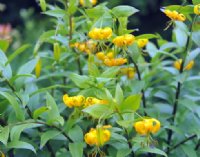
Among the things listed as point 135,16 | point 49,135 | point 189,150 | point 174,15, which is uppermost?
point 174,15

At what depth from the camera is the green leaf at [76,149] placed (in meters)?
1.04

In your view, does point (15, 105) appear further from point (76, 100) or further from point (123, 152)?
point (123, 152)

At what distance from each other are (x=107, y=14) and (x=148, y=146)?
309 mm

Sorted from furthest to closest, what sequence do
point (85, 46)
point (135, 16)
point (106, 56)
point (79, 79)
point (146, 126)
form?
1. point (135, 16)
2. point (85, 46)
3. point (106, 56)
4. point (79, 79)
5. point (146, 126)

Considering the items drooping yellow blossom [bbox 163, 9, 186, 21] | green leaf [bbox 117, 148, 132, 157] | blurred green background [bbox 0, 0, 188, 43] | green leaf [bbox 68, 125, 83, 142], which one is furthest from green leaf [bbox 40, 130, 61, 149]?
blurred green background [bbox 0, 0, 188, 43]

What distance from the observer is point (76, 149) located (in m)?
1.05

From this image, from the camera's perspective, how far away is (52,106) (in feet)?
3.51

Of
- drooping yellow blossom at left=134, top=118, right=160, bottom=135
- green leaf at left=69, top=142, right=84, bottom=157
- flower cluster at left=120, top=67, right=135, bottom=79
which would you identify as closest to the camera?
drooping yellow blossom at left=134, top=118, right=160, bottom=135

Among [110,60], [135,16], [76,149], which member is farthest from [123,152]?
[135,16]

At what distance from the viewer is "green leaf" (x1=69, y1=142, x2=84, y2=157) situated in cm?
104

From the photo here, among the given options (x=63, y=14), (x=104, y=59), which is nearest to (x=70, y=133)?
(x=104, y=59)

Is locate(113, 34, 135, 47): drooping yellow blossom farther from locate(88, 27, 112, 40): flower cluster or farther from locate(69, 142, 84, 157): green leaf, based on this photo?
locate(69, 142, 84, 157): green leaf

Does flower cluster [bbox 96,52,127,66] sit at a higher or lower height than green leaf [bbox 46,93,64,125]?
higher

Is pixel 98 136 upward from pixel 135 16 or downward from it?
upward
